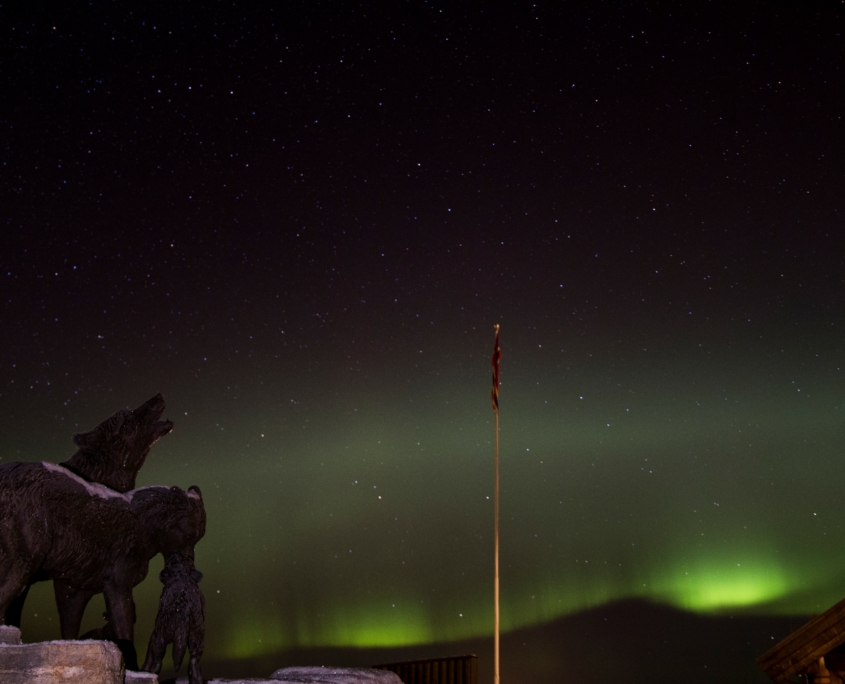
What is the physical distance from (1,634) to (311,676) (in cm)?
441

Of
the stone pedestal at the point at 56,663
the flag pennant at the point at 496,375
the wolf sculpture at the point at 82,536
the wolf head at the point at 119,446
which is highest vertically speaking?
the flag pennant at the point at 496,375

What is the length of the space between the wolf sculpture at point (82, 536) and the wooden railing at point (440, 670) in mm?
6670

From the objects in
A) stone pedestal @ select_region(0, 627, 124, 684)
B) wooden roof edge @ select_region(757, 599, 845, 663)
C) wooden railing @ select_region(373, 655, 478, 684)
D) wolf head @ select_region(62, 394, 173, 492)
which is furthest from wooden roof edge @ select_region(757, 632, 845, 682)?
wolf head @ select_region(62, 394, 173, 492)

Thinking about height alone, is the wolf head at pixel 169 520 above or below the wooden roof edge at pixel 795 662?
above

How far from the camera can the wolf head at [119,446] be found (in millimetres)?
10375

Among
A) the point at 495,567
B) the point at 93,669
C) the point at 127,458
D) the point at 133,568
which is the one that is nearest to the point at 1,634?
the point at 93,669

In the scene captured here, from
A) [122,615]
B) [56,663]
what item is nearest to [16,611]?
[122,615]

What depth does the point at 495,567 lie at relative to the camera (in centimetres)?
1606

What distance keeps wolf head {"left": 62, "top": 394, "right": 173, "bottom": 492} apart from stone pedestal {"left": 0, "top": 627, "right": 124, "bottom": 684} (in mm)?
4089

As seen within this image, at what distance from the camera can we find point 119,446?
10.6 metres

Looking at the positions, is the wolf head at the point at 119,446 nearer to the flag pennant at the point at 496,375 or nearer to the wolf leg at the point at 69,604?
the wolf leg at the point at 69,604

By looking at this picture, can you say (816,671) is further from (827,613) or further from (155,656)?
(155,656)

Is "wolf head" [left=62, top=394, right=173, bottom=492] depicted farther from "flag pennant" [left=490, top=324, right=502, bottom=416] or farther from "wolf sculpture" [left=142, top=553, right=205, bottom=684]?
"flag pennant" [left=490, top=324, right=502, bottom=416]

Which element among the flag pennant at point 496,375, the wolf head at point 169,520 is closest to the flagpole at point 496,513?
the flag pennant at point 496,375
